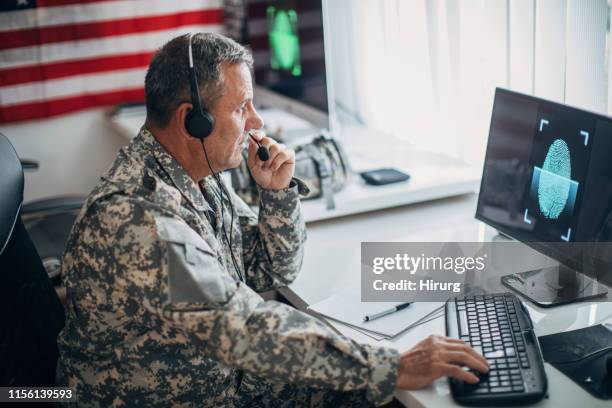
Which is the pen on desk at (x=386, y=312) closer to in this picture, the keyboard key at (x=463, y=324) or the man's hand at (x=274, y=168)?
the keyboard key at (x=463, y=324)

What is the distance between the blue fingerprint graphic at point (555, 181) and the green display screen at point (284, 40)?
1324mm

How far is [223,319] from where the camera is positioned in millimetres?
1091

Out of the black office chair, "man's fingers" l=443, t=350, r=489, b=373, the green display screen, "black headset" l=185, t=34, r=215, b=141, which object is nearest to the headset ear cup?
"black headset" l=185, t=34, r=215, b=141

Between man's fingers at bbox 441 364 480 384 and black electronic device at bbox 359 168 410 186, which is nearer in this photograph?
man's fingers at bbox 441 364 480 384

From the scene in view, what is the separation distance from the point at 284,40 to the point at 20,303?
1662mm

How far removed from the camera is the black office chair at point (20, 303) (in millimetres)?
1237

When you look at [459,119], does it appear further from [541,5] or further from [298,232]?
[298,232]

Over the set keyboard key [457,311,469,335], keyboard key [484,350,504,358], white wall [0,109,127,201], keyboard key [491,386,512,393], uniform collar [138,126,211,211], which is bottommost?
white wall [0,109,127,201]

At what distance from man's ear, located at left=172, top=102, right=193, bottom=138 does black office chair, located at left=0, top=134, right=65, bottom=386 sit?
1.02 feet

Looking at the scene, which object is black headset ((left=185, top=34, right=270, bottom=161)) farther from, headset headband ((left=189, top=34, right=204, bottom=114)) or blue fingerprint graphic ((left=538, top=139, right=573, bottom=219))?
blue fingerprint graphic ((left=538, top=139, right=573, bottom=219))

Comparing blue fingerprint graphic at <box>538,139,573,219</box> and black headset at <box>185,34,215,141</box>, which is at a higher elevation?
black headset at <box>185,34,215,141</box>

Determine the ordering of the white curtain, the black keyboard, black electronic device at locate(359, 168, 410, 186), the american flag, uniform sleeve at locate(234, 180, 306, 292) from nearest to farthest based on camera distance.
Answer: the black keyboard < uniform sleeve at locate(234, 180, 306, 292) < the white curtain < black electronic device at locate(359, 168, 410, 186) < the american flag

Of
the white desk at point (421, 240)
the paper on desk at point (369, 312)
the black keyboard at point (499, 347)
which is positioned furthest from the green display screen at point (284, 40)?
the black keyboard at point (499, 347)

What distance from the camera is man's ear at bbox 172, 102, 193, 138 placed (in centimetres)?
124
